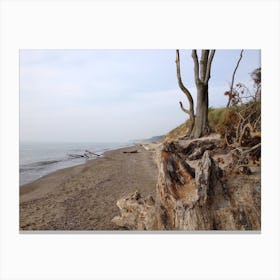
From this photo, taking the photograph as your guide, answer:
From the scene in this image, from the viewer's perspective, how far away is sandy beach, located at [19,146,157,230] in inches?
121

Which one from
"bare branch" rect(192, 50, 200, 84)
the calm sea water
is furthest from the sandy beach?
"bare branch" rect(192, 50, 200, 84)

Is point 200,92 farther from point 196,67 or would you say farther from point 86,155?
point 86,155

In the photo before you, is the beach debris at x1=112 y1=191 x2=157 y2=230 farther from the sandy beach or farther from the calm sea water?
the calm sea water

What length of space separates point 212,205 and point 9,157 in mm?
1874

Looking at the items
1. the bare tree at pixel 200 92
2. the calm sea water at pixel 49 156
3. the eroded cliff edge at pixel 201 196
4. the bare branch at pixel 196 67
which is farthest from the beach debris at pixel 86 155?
the bare branch at pixel 196 67

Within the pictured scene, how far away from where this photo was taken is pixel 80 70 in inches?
125

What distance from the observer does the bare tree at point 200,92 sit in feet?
10.6

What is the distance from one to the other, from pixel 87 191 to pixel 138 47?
142 cm

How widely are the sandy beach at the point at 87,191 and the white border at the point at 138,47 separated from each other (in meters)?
0.12

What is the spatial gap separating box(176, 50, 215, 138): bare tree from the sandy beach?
0.52 m

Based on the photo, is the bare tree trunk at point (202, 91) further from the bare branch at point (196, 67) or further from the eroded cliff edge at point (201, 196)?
the eroded cliff edge at point (201, 196)
